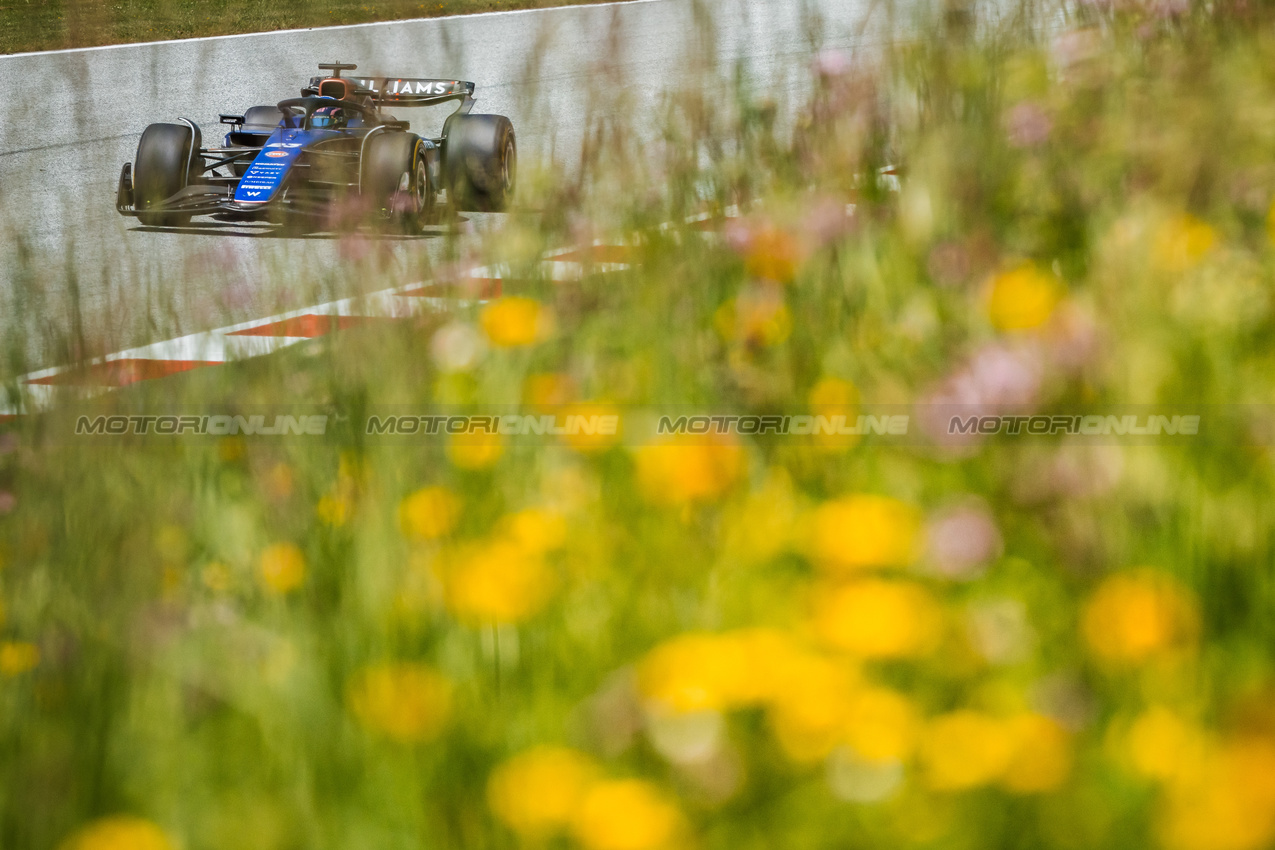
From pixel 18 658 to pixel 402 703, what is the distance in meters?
0.46

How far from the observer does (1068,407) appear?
1.65 metres

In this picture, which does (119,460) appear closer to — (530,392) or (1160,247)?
(530,392)

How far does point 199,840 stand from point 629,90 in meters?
1.64

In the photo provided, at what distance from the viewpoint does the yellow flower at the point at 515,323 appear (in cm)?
219

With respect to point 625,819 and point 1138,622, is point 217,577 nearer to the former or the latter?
point 625,819

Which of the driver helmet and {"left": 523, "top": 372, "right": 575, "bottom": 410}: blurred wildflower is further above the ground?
the driver helmet

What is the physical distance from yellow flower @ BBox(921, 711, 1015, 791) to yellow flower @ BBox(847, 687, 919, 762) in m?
0.02

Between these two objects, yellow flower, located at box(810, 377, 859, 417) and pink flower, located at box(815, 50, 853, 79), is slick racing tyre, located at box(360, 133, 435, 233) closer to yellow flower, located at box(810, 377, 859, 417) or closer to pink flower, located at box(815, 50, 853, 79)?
pink flower, located at box(815, 50, 853, 79)

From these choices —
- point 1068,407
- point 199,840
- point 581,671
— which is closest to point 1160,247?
point 1068,407

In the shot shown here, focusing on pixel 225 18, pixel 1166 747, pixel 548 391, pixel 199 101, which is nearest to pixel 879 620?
pixel 1166 747

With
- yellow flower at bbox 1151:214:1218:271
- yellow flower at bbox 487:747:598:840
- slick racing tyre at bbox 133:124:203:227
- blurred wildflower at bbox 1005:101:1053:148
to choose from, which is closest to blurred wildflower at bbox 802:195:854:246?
blurred wildflower at bbox 1005:101:1053:148

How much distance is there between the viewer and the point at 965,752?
3.24ft

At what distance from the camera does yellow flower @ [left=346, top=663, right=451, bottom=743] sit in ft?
3.81

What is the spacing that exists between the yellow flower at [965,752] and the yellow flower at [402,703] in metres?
0.43
